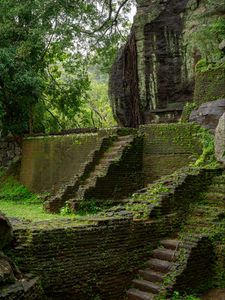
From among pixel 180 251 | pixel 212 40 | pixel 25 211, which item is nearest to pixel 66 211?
pixel 25 211

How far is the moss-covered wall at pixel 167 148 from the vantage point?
40.9 ft

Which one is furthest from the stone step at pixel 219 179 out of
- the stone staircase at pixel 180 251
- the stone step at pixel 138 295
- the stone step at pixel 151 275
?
the stone step at pixel 138 295

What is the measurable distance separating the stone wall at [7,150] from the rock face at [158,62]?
4.69 meters

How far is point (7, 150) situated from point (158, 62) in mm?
7173

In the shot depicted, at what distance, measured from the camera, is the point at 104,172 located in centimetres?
1282

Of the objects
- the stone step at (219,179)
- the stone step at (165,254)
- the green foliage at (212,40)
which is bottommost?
the stone step at (165,254)

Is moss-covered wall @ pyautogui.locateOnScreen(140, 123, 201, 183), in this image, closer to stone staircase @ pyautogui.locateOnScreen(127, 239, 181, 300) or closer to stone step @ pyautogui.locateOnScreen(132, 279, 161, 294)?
stone staircase @ pyautogui.locateOnScreen(127, 239, 181, 300)

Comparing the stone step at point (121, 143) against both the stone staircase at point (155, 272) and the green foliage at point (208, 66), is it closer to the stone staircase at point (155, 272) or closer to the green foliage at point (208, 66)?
the green foliage at point (208, 66)

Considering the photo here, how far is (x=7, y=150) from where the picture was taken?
19938 mm

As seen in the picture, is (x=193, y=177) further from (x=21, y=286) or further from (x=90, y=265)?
(x=21, y=286)

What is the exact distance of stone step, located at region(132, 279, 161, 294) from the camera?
8102mm

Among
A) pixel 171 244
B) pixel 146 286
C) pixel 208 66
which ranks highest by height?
pixel 208 66

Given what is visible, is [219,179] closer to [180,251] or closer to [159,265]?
[180,251]

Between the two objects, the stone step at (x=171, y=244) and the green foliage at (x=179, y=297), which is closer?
the green foliage at (x=179, y=297)
